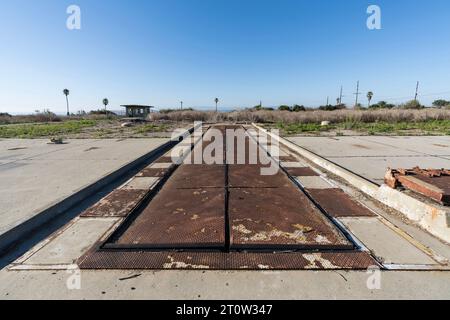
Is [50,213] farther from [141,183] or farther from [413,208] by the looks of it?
[413,208]

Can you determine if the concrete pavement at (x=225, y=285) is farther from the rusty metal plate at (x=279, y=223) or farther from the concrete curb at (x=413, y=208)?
the concrete curb at (x=413, y=208)

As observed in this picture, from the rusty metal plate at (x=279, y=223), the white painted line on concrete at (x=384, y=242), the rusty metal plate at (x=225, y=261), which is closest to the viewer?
the rusty metal plate at (x=225, y=261)

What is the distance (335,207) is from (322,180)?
59.8 inches

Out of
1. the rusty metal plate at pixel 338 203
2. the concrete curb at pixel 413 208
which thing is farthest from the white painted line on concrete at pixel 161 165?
the concrete curb at pixel 413 208

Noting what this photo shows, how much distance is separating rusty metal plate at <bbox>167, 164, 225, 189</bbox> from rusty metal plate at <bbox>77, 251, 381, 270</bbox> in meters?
2.32

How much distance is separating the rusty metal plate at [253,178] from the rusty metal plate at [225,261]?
2.34 m

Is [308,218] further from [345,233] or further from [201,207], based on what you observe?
[201,207]

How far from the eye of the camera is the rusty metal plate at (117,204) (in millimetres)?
3729

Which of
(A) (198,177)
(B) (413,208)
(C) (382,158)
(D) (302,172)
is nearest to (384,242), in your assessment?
(B) (413,208)

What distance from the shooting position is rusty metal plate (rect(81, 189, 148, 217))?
Result: 12.2 feet

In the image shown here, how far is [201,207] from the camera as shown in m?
3.87

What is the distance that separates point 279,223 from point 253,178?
2.15 meters

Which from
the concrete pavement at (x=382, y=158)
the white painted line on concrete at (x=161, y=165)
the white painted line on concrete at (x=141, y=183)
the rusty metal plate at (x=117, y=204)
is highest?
the concrete pavement at (x=382, y=158)
